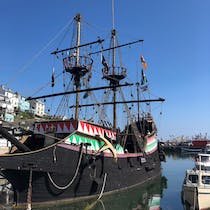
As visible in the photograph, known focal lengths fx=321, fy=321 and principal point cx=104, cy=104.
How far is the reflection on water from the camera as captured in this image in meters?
19.2

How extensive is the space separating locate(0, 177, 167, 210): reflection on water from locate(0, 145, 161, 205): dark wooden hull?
0.55 m

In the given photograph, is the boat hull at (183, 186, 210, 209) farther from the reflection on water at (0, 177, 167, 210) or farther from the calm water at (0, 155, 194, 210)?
the reflection on water at (0, 177, 167, 210)

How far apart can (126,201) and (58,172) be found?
6.08 meters

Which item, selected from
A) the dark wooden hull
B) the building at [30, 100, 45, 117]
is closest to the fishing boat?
the dark wooden hull

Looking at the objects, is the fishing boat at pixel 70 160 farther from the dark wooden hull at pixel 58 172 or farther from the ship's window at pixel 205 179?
the ship's window at pixel 205 179

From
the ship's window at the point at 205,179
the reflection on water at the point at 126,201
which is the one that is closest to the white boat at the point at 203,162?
the ship's window at the point at 205,179

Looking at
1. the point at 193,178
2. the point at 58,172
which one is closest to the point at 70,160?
the point at 58,172

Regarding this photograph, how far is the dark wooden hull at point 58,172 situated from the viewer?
17130mm

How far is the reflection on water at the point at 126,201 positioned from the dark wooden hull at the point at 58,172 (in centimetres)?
55

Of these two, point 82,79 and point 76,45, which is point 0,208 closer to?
point 82,79

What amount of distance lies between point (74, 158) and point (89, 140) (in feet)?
7.16

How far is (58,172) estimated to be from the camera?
60.8 ft

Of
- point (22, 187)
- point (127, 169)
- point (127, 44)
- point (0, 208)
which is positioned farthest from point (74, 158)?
point (127, 44)

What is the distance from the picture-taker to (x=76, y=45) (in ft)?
86.5
